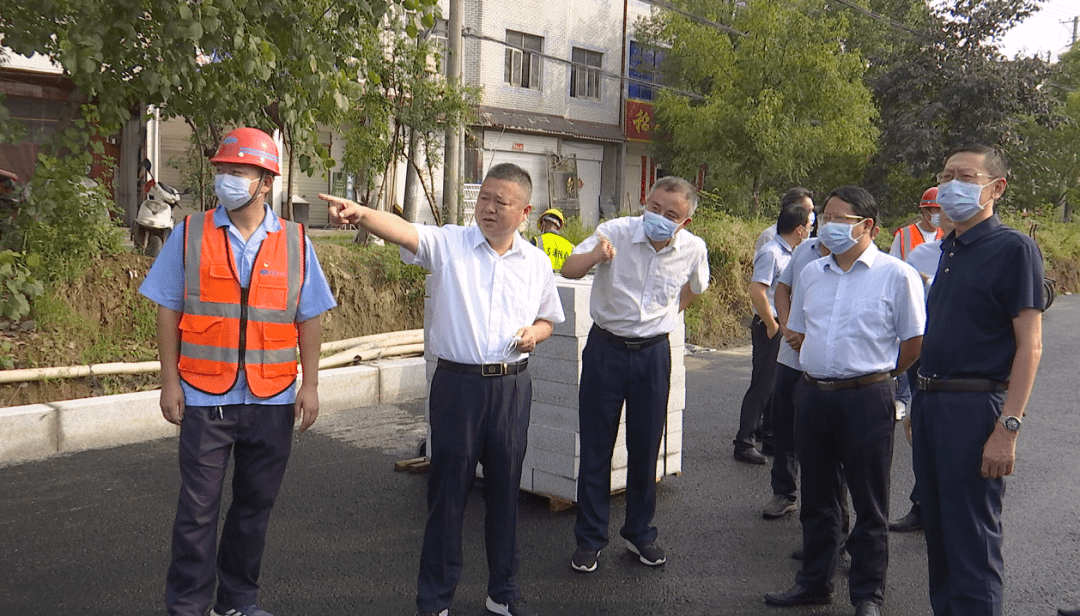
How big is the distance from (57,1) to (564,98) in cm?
2403

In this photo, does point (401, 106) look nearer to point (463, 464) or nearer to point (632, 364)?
point (632, 364)

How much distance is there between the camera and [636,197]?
32.8 m

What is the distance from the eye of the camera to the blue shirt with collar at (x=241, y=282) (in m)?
3.81

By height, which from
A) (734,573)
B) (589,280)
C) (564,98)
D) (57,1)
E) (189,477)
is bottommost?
(734,573)

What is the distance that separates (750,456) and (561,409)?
2.04 meters

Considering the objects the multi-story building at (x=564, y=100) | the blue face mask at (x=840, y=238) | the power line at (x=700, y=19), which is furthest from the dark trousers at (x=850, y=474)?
the multi-story building at (x=564, y=100)

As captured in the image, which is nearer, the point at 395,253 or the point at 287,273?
the point at 287,273

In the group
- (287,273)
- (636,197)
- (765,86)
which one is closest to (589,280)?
(287,273)

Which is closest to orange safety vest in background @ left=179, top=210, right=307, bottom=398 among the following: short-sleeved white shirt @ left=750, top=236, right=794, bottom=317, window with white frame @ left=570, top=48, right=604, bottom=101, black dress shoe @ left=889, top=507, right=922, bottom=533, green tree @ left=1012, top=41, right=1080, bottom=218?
short-sleeved white shirt @ left=750, top=236, right=794, bottom=317

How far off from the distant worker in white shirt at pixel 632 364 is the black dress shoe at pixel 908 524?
171 centimetres

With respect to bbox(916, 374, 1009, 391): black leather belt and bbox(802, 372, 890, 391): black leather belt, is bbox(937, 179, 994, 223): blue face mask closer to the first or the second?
bbox(916, 374, 1009, 391): black leather belt

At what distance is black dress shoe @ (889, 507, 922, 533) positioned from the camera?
5.70 m

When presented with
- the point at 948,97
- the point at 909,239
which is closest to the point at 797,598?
the point at 909,239

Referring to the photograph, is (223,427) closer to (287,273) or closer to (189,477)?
(189,477)
